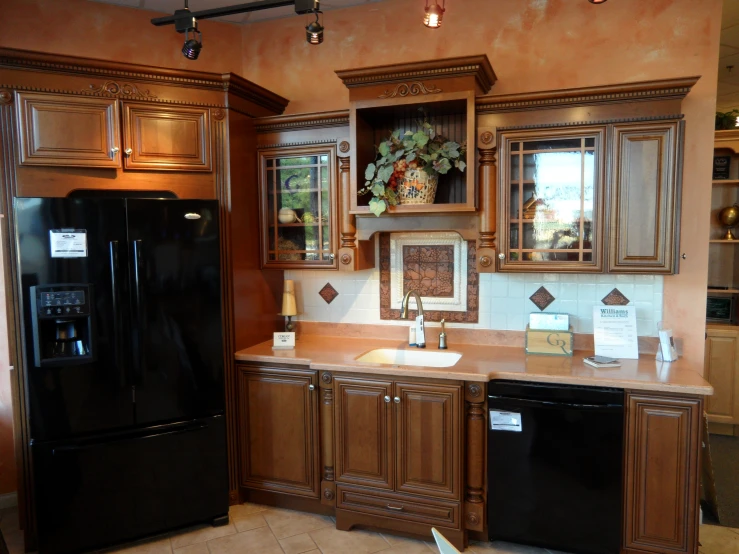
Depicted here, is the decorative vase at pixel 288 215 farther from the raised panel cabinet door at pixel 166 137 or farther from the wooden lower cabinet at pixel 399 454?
the wooden lower cabinet at pixel 399 454

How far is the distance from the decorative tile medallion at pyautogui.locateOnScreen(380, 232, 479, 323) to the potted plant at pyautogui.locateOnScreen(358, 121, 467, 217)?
1.34 feet

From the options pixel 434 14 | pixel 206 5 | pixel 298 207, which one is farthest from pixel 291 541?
pixel 206 5

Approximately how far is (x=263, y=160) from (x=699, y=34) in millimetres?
2547

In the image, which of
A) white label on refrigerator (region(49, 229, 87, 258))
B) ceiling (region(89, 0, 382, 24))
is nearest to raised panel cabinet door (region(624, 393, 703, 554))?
white label on refrigerator (region(49, 229, 87, 258))

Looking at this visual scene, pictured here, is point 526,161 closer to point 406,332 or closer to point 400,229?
point 400,229

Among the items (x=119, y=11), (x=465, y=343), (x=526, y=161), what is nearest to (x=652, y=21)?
(x=526, y=161)

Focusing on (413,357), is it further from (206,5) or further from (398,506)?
(206,5)

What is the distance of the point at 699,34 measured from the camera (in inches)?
109

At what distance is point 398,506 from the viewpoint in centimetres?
277

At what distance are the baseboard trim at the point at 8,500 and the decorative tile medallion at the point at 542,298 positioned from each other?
11.2 ft

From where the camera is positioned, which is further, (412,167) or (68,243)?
(412,167)

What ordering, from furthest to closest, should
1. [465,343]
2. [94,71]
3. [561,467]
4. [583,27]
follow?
[465,343]
[583,27]
[94,71]
[561,467]

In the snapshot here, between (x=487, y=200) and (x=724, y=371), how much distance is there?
122 inches

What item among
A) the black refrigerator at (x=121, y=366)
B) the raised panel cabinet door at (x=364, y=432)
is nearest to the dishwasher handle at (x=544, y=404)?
the raised panel cabinet door at (x=364, y=432)
